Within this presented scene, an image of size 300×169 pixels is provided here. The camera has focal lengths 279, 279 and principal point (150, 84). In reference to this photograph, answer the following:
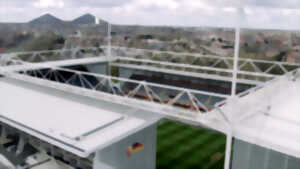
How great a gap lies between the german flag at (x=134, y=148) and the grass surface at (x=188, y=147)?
310 centimetres

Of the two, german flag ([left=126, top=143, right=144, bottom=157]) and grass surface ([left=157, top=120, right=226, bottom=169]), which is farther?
grass surface ([left=157, top=120, right=226, bottom=169])

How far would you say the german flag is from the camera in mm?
9152

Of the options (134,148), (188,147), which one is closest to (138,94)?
(188,147)

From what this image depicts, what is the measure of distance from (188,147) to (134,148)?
5749 mm

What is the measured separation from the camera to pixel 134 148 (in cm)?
936

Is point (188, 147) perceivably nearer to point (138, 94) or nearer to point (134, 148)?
point (134, 148)

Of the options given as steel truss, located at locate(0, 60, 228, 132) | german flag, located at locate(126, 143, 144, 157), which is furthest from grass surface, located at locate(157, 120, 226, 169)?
german flag, located at locate(126, 143, 144, 157)

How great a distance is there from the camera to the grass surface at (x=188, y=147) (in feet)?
41.3

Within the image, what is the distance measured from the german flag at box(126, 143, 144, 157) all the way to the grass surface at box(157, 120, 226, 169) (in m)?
3.10

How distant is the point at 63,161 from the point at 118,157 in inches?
127

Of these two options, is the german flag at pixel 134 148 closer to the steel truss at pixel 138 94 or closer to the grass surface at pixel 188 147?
the steel truss at pixel 138 94

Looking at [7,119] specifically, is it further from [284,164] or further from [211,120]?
[284,164]

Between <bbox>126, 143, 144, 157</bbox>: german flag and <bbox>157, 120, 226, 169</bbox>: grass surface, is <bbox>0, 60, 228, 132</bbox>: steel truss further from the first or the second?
<bbox>126, 143, 144, 157</bbox>: german flag

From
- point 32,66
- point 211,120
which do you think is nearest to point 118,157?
point 211,120
